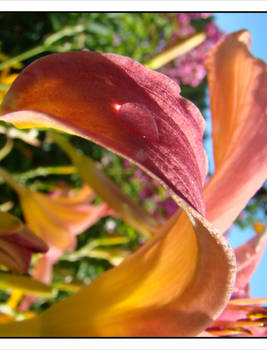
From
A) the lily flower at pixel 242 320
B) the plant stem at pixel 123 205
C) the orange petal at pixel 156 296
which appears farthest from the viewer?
the plant stem at pixel 123 205

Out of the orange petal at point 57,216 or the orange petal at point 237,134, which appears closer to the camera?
the orange petal at point 237,134

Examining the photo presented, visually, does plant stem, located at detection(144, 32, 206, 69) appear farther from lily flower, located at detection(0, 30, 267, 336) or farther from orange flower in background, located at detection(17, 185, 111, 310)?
lily flower, located at detection(0, 30, 267, 336)

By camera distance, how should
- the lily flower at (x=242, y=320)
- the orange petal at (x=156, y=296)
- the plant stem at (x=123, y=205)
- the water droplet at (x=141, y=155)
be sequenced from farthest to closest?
the plant stem at (x=123, y=205)
the lily flower at (x=242, y=320)
the orange petal at (x=156, y=296)
the water droplet at (x=141, y=155)

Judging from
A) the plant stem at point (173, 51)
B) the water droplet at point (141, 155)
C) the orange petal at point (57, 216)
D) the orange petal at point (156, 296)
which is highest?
the plant stem at point (173, 51)

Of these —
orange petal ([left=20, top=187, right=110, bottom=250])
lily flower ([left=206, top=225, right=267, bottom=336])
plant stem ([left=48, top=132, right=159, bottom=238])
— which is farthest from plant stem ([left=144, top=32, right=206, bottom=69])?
lily flower ([left=206, top=225, right=267, bottom=336])

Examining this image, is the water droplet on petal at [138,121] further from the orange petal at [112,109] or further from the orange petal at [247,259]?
the orange petal at [247,259]

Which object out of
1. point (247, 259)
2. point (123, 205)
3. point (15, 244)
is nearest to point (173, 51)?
point (123, 205)

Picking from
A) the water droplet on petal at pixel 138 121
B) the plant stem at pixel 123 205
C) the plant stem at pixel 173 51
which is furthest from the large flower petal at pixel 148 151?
the plant stem at pixel 173 51
